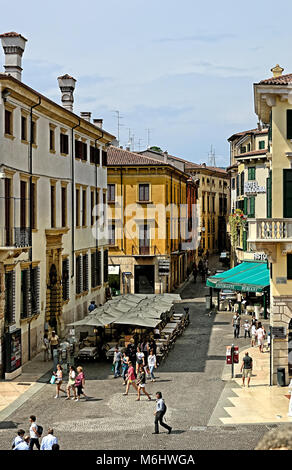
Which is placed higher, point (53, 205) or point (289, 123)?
point (289, 123)

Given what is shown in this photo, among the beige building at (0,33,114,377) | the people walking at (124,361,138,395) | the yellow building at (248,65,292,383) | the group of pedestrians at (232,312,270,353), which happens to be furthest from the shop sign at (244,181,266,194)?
the people walking at (124,361,138,395)

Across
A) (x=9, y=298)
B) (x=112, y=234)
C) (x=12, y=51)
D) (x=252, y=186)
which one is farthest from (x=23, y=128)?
(x=112, y=234)

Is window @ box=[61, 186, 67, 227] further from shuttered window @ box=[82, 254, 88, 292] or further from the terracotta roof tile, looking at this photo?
the terracotta roof tile

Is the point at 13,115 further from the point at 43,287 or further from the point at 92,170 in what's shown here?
the point at 92,170

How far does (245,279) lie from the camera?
46906mm

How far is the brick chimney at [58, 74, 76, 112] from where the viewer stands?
155 ft

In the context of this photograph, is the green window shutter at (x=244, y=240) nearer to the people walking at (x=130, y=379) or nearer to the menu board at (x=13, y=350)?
the menu board at (x=13, y=350)

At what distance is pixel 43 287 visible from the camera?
125ft

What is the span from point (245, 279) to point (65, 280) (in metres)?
12.3

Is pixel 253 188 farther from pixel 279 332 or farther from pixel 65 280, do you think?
pixel 279 332

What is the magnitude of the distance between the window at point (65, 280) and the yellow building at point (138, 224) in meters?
20.5

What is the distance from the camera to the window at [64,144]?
4231 centimetres

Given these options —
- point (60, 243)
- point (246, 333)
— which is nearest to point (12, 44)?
point (60, 243)
